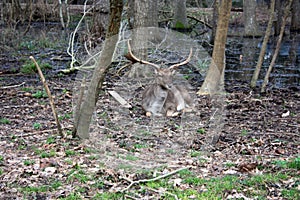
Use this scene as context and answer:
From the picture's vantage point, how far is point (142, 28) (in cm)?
1191

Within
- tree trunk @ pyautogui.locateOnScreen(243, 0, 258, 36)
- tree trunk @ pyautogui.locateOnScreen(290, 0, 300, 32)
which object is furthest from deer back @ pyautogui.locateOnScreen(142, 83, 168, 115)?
tree trunk @ pyautogui.locateOnScreen(290, 0, 300, 32)

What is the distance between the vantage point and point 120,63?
1306cm

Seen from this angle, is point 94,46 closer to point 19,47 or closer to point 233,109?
point 19,47

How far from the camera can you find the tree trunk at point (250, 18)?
24031mm

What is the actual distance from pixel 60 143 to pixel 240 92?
5295 mm

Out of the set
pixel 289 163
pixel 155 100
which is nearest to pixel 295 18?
pixel 155 100

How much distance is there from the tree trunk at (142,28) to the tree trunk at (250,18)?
42.0ft

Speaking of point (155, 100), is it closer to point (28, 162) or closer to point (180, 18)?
point (28, 162)

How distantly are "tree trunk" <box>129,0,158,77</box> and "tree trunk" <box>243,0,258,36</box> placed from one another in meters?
12.8

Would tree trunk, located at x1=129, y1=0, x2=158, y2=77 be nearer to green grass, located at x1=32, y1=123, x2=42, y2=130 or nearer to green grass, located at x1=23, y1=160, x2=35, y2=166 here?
A: green grass, located at x1=32, y1=123, x2=42, y2=130

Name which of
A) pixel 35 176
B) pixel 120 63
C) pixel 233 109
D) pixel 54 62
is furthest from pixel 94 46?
pixel 35 176

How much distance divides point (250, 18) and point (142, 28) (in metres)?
13.7

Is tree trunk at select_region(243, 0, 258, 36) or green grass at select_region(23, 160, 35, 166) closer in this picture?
green grass at select_region(23, 160, 35, 166)

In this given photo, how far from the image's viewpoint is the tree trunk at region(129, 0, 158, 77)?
38.3ft
